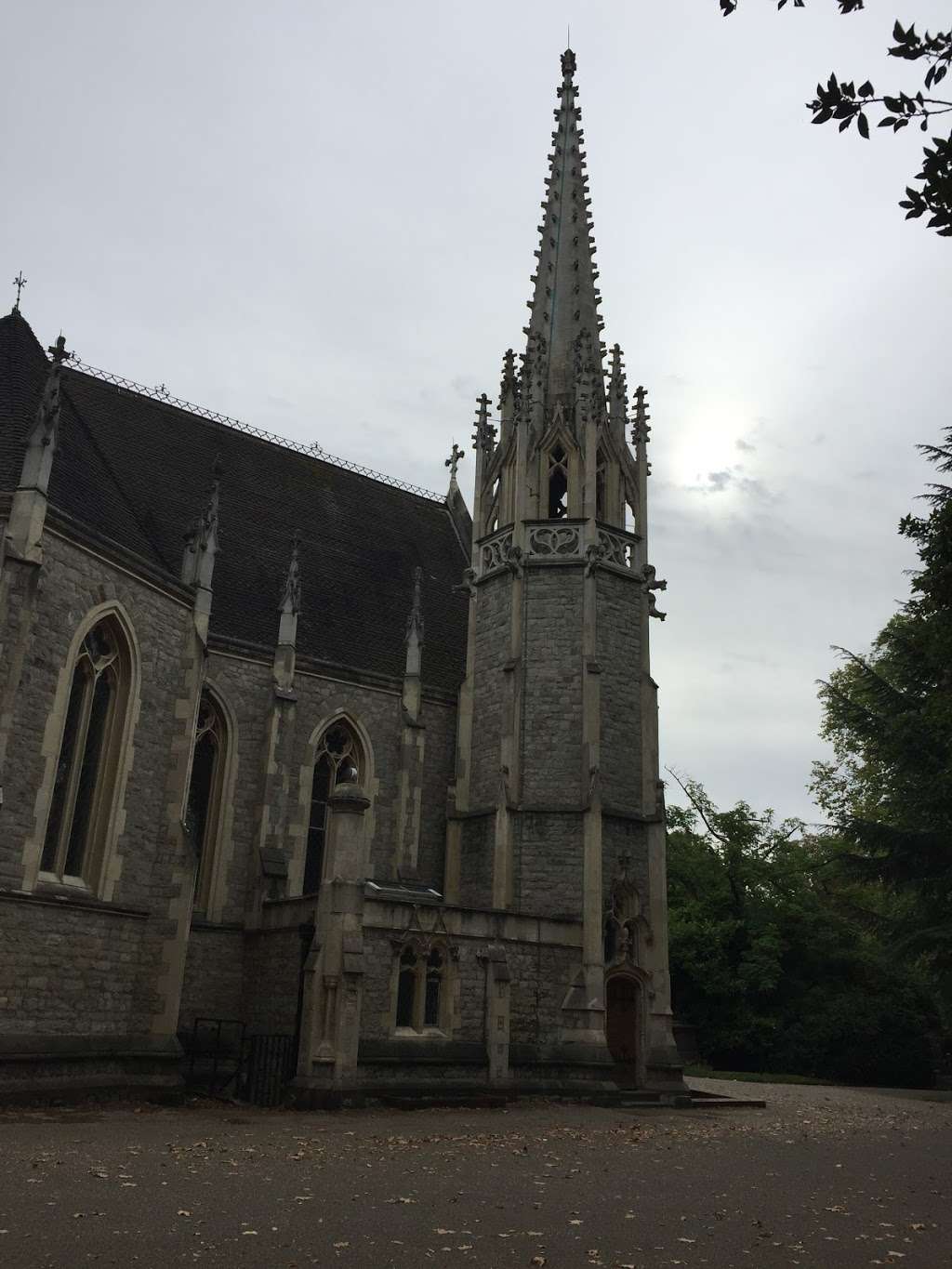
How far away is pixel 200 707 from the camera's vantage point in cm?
2116

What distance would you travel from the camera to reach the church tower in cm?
2066

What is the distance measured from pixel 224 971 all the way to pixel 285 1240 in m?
13.3

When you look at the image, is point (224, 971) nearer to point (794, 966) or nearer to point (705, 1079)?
point (705, 1079)

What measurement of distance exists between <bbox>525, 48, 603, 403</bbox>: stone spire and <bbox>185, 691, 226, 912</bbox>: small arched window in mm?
10700

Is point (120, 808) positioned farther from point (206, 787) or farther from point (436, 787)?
point (436, 787)

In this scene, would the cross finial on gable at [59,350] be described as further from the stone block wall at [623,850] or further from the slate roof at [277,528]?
the stone block wall at [623,850]

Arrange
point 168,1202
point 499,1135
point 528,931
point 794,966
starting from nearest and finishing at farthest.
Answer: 1. point 168,1202
2. point 499,1135
3. point 528,931
4. point 794,966

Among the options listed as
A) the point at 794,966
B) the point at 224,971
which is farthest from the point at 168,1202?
the point at 794,966

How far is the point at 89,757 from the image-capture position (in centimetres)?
1672

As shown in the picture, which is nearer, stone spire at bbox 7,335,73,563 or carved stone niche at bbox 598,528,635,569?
stone spire at bbox 7,335,73,563

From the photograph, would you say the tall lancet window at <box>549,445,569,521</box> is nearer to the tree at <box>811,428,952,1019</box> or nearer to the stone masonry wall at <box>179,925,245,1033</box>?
the tree at <box>811,428,952,1019</box>

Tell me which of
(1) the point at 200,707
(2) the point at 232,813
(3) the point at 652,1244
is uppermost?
(1) the point at 200,707

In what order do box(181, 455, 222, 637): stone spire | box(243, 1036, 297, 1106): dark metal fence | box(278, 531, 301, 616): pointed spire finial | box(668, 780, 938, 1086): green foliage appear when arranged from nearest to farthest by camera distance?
box(243, 1036, 297, 1106): dark metal fence < box(181, 455, 222, 637): stone spire < box(278, 531, 301, 616): pointed spire finial < box(668, 780, 938, 1086): green foliage

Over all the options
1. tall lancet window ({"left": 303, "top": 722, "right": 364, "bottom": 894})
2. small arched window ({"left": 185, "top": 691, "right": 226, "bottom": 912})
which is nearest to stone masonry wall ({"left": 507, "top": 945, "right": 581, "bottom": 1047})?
tall lancet window ({"left": 303, "top": 722, "right": 364, "bottom": 894})
